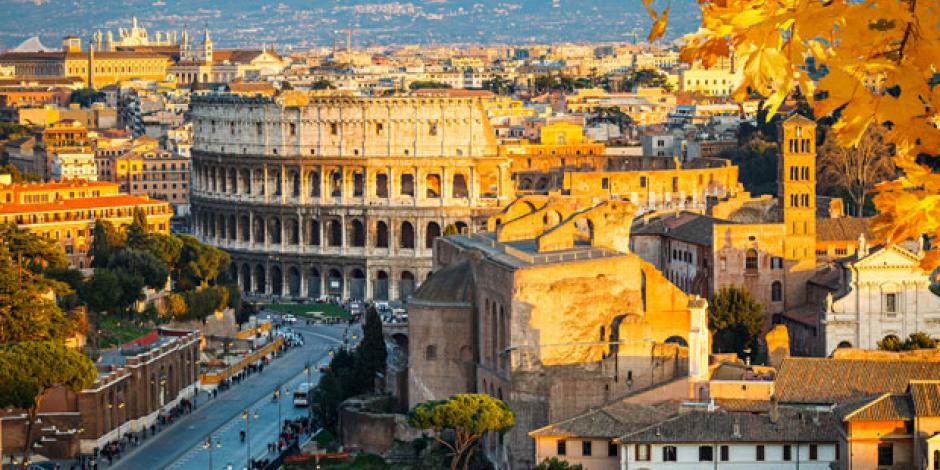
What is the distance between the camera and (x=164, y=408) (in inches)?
2672

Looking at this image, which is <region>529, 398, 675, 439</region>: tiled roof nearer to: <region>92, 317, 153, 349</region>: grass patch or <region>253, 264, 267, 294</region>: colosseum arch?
<region>92, 317, 153, 349</region>: grass patch

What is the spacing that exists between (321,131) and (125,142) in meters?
46.1

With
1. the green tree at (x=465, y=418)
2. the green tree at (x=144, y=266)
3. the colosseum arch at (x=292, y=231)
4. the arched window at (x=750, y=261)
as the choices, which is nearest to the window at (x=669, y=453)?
the green tree at (x=465, y=418)

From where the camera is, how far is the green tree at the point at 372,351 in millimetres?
61388

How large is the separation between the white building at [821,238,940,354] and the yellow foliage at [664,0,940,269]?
5173cm

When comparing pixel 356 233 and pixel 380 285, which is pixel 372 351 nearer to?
pixel 380 285

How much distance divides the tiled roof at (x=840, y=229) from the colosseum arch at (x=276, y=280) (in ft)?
151

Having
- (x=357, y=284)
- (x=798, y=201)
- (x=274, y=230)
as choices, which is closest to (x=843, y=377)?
(x=798, y=201)

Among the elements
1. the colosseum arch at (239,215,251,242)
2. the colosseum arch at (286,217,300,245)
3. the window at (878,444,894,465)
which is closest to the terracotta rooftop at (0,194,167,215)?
the colosseum arch at (239,215,251,242)

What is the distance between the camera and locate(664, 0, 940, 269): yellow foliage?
8.48m

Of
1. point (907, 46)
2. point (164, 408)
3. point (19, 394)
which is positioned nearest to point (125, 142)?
point (164, 408)

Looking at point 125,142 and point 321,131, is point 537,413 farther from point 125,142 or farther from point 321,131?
point 125,142

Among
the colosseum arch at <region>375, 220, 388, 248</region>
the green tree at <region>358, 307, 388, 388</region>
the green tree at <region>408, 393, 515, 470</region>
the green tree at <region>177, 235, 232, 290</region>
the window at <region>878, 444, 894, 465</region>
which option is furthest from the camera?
the colosseum arch at <region>375, 220, 388, 248</region>

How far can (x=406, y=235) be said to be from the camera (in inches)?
4382
